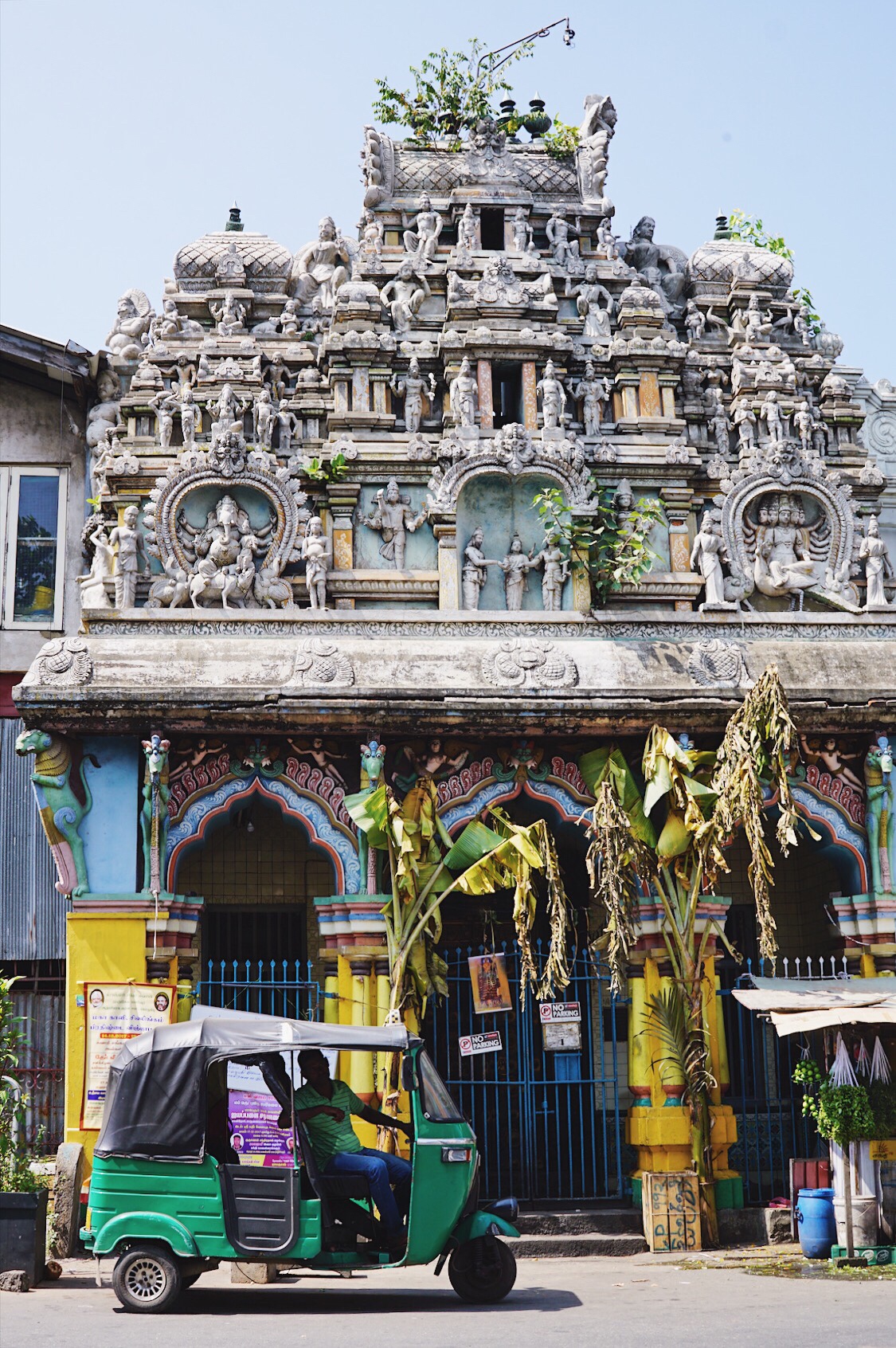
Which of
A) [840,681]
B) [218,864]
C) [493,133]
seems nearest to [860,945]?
[840,681]

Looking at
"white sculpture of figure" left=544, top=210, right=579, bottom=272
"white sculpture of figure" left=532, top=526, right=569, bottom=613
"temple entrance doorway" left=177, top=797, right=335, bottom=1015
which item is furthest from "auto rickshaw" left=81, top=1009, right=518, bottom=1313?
"white sculpture of figure" left=544, top=210, right=579, bottom=272

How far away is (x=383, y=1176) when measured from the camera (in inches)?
425

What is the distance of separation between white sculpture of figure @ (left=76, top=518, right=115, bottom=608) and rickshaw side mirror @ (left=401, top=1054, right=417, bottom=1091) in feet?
25.2

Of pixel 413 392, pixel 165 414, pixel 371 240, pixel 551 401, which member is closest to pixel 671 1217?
pixel 551 401

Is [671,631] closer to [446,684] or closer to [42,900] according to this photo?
[446,684]

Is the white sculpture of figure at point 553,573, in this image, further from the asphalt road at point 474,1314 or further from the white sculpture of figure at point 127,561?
the asphalt road at point 474,1314

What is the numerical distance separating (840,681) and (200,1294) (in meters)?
8.75

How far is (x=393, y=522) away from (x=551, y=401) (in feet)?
7.34

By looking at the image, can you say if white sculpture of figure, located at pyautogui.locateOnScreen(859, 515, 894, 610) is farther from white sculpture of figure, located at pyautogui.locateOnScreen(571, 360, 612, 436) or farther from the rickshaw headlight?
the rickshaw headlight

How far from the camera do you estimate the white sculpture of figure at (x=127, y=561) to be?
1716 centimetres

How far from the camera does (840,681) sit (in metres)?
16.6

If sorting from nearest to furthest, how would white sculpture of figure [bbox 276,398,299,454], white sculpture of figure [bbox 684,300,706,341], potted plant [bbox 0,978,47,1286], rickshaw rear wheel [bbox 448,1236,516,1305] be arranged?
rickshaw rear wheel [bbox 448,1236,516,1305] → potted plant [bbox 0,978,47,1286] → white sculpture of figure [bbox 276,398,299,454] → white sculpture of figure [bbox 684,300,706,341]

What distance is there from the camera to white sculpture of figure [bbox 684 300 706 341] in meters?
20.0

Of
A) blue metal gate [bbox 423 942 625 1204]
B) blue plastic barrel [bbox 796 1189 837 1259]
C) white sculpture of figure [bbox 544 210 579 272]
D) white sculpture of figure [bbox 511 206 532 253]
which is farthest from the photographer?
white sculpture of figure [bbox 544 210 579 272]
